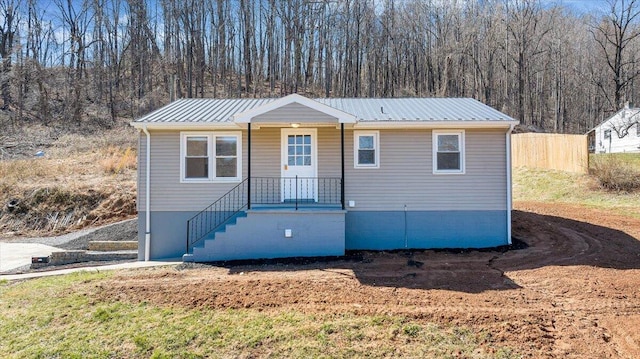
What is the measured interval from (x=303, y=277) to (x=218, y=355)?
9.38ft

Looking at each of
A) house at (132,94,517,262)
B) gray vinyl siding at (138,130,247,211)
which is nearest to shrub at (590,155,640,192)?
house at (132,94,517,262)

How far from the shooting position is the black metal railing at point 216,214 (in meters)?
9.41

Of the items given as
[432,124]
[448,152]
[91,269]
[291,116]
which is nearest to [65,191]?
[91,269]

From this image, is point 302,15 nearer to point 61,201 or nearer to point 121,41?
point 121,41

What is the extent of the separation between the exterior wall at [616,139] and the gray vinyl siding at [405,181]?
1163 inches

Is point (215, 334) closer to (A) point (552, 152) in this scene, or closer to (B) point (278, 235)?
(B) point (278, 235)

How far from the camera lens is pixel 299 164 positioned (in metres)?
9.61

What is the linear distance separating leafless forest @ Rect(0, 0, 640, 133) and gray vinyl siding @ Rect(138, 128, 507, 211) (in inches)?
775

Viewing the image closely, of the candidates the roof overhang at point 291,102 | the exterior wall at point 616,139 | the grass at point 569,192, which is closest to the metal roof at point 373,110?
the roof overhang at point 291,102

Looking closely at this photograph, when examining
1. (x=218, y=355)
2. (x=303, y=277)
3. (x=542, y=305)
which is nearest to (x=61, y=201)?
(x=303, y=277)

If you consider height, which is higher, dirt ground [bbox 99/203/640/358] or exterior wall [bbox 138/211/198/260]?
exterior wall [bbox 138/211/198/260]

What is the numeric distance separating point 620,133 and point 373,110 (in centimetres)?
3233

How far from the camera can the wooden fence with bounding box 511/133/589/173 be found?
17500mm

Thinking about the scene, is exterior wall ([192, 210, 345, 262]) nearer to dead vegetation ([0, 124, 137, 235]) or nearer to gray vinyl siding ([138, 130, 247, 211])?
gray vinyl siding ([138, 130, 247, 211])
